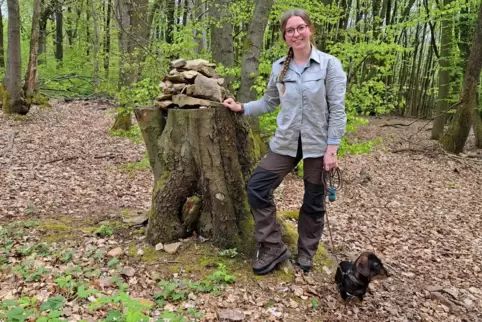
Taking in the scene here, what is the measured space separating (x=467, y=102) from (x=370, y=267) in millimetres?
9799

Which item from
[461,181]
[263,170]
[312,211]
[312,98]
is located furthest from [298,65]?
[461,181]

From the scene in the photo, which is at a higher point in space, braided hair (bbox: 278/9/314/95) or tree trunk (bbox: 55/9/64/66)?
tree trunk (bbox: 55/9/64/66)

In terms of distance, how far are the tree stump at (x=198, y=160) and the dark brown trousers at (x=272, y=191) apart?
308mm

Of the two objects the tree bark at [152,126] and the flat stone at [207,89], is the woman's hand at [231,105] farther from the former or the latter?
the tree bark at [152,126]

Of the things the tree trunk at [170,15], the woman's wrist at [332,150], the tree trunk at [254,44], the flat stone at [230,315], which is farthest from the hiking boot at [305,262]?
the tree trunk at [170,15]

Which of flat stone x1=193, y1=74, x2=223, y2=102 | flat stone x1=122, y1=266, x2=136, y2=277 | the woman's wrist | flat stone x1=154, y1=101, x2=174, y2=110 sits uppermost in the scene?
flat stone x1=193, y1=74, x2=223, y2=102

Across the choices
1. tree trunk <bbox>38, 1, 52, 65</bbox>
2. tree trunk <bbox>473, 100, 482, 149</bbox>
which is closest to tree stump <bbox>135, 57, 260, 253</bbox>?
tree trunk <bbox>473, 100, 482, 149</bbox>

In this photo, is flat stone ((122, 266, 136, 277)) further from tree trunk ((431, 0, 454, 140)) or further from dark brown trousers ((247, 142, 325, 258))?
tree trunk ((431, 0, 454, 140))

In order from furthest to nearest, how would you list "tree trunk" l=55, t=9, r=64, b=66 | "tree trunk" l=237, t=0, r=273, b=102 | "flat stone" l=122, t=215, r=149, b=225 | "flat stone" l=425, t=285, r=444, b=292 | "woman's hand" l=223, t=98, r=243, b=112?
"tree trunk" l=55, t=9, r=64, b=66 → "tree trunk" l=237, t=0, r=273, b=102 → "flat stone" l=122, t=215, r=149, b=225 → "flat stone" l=425, t=285, r=444, b=292 → "woman's hand" l=223, t=98, r=243, b=112

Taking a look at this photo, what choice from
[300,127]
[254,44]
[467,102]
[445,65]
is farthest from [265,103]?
[445,65]

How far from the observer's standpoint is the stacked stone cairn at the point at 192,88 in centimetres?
363

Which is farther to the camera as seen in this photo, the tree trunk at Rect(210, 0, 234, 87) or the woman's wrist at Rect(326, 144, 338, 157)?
the tree trunk at Rect(210, 0, 234, 87)

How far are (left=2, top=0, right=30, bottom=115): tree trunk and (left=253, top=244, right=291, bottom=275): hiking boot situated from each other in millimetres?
11223

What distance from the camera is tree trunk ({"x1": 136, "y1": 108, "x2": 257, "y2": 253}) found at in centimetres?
366
